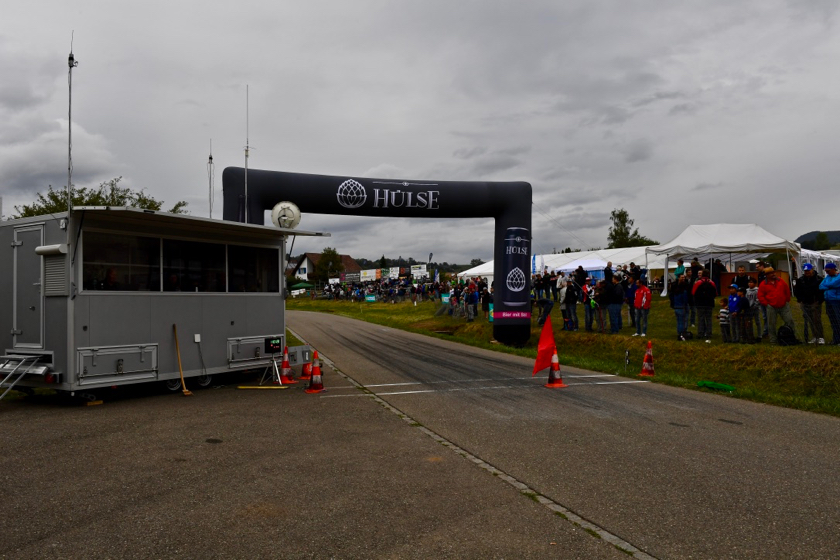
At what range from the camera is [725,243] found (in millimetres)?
27078

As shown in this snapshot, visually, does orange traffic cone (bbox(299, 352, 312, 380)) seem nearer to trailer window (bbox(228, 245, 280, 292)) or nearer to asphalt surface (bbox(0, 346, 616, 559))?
trailer window (bbox(228, 245, 280, 292))

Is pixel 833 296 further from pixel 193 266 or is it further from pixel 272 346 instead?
pixel 193 266

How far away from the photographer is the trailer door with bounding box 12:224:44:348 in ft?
33.3

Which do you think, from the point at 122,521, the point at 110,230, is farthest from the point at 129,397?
the point at 122,521

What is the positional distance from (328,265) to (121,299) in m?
86.3

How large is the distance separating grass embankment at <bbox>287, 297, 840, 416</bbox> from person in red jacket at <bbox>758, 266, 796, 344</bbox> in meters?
0.55

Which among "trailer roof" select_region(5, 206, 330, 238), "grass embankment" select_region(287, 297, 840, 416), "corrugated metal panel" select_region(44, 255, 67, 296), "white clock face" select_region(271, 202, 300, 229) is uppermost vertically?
"white clock face" select_region(271, 202, 300, 229)

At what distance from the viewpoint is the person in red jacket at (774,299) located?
1430cm

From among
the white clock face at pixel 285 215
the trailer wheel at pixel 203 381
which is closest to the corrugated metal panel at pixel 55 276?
the trailer wheel at pixel 203 381

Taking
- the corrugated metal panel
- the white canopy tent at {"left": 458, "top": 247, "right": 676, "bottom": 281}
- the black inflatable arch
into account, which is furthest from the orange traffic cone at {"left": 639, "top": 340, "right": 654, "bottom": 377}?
the white canopy tent at {"left": 458, "top": 247, "right": 676, "bottom": 281}

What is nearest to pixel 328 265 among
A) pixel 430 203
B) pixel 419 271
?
pixel 419 271

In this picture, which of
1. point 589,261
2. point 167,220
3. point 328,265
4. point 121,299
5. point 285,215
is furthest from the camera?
point 328,265

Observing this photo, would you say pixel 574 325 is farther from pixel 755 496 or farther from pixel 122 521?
pixel 122 521

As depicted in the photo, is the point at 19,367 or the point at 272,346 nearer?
the point at 19,367
